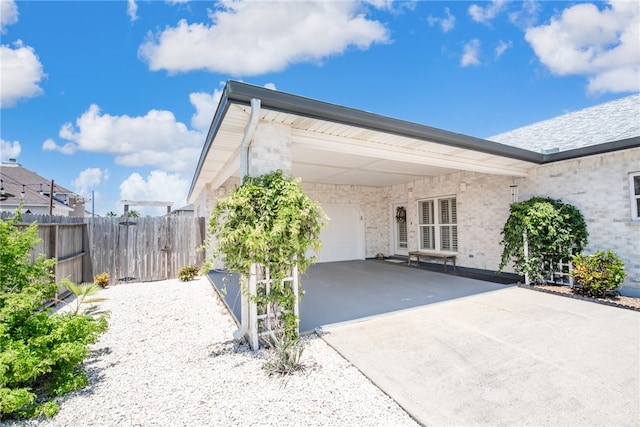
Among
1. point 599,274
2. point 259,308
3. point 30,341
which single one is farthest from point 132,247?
point 599,274

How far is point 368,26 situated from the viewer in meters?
6.68

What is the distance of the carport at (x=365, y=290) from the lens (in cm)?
470

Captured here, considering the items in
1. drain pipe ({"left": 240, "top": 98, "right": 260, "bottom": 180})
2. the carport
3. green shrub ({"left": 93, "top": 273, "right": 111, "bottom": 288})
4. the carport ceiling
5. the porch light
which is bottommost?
the carport

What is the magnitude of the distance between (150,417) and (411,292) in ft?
16.1

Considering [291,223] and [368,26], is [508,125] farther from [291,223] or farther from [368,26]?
[291,223]

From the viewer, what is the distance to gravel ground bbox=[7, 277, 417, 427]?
2.21 m

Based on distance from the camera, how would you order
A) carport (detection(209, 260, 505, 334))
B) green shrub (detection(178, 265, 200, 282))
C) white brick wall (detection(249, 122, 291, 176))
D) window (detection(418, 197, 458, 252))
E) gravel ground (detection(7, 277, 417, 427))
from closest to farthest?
gravel ground (detection(7, 277, 417, 427)) < white brick wall (detection(249, 122, 291, 176)) < carport (detection(209, 260, 505, 334)) < green shrub (detection(178, 265, 200, 282)) < window (detection(418, 197, 458, 252))

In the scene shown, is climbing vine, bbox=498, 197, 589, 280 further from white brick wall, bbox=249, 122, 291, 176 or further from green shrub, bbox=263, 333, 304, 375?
green shrub, bbox=263, 333, 304, 375

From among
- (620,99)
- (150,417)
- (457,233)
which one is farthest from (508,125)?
(150,417)

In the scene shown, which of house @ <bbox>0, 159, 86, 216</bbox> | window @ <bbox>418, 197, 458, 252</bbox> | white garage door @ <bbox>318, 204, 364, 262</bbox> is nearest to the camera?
window @ <bbox>418, 197, 458, 252</bbox>

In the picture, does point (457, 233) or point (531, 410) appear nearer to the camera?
point (531, 410)

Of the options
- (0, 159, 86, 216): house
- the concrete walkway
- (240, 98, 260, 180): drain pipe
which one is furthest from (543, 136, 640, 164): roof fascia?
(0, 159, 86, 216): house

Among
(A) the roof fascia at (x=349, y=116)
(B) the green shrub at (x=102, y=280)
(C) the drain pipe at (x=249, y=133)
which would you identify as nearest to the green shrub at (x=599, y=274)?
(A) the roof fascia at (x=349, y=116)

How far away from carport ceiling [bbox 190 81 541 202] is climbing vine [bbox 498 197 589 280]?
1064mm
